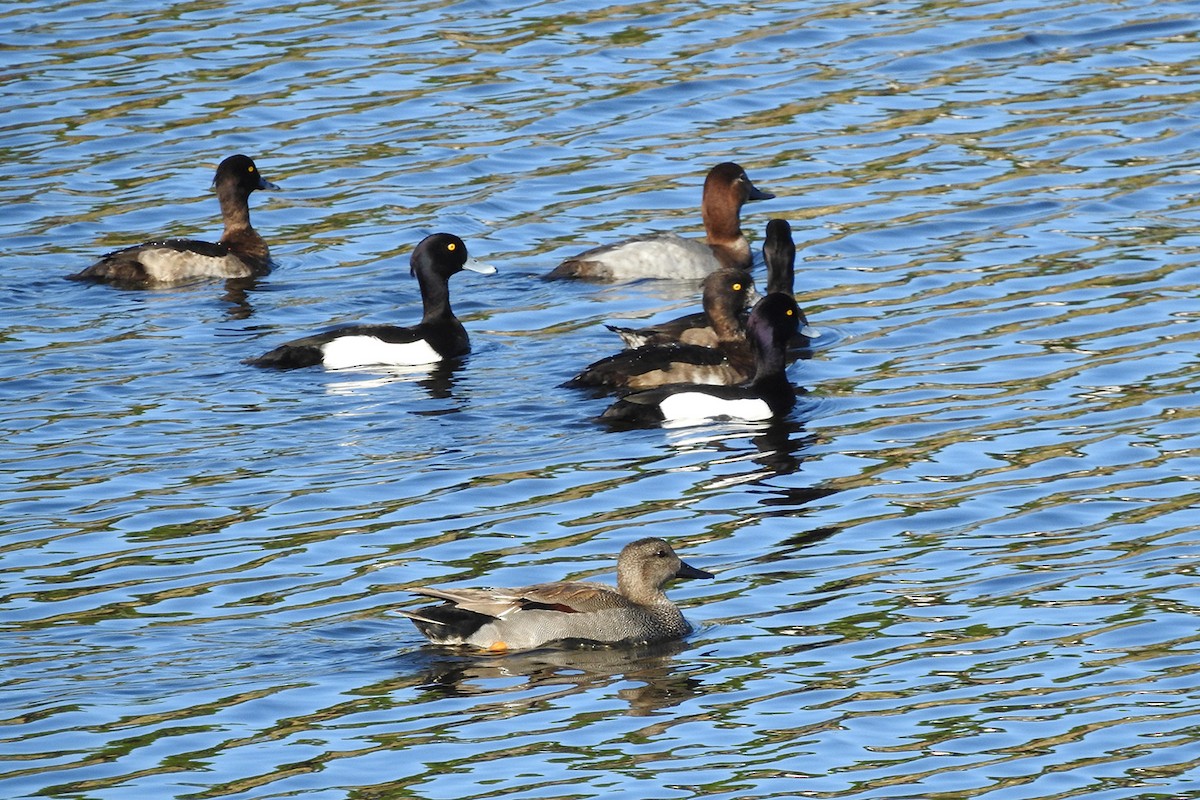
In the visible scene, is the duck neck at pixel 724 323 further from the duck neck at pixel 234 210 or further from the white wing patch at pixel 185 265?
the duck neck at pixel 234 210

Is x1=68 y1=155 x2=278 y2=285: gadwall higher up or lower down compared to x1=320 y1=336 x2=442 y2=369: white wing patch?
higher up

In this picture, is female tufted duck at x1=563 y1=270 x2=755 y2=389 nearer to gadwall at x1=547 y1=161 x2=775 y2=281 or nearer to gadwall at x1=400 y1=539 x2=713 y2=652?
gadwall at x1=547 y1=161 x2=775 y2=281

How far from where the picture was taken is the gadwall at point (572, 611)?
9773mm

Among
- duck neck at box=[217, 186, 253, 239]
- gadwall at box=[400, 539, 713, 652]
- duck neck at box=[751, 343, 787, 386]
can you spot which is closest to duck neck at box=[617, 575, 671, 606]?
gadwall at box=[400, 539, 713, 652]

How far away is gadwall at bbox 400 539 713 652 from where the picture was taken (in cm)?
977

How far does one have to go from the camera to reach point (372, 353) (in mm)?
15219

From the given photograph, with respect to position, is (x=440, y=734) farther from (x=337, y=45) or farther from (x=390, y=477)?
(x=337, y=45)

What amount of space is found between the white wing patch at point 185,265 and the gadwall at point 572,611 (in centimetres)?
778

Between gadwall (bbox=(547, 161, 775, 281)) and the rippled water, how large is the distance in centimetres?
19

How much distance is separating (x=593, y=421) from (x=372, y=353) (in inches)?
83.0

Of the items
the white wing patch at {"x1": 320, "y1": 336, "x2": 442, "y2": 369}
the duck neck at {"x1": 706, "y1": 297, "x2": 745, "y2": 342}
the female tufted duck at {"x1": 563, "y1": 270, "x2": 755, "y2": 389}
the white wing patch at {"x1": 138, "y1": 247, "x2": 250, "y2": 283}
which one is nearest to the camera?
the female tufted duck at {"x1": 563, "y1": 270, "x2": 755, "y2": 389}

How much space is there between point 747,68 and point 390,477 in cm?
1019

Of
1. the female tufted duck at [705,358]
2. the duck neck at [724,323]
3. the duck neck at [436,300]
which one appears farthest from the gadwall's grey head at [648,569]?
the duck neck at [436,300]

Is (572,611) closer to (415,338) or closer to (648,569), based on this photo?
(648,569)
